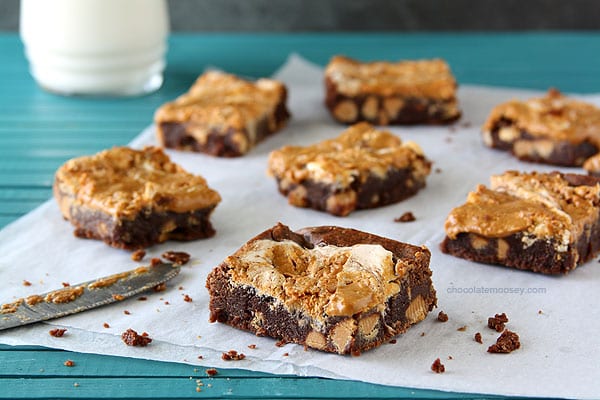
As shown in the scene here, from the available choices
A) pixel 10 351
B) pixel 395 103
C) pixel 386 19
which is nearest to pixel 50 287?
pixel 10 351

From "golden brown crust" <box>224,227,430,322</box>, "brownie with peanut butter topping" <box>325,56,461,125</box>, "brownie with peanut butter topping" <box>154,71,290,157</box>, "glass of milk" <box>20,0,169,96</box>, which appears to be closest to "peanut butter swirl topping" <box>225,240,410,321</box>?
"golden brown crust" <box>224,227,430,322</box>

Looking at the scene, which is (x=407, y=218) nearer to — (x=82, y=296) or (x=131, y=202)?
(x=131, y=202)

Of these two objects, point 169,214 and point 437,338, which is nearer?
point 437,338

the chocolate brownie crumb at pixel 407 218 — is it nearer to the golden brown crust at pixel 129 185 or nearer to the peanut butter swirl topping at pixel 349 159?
the peanut butter swirl topping at pixel 349 159

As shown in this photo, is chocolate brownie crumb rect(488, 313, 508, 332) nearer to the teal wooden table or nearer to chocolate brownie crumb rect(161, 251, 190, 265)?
the teal wooden table

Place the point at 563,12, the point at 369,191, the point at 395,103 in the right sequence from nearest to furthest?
1. the point at 369,191
2. the point at 395,103
3. the point at 563,12

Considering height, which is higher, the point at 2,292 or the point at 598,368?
the point at 598,368

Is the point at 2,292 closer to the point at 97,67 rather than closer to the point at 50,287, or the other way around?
the point at 50,287

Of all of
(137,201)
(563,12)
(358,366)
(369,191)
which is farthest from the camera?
(563,12)
